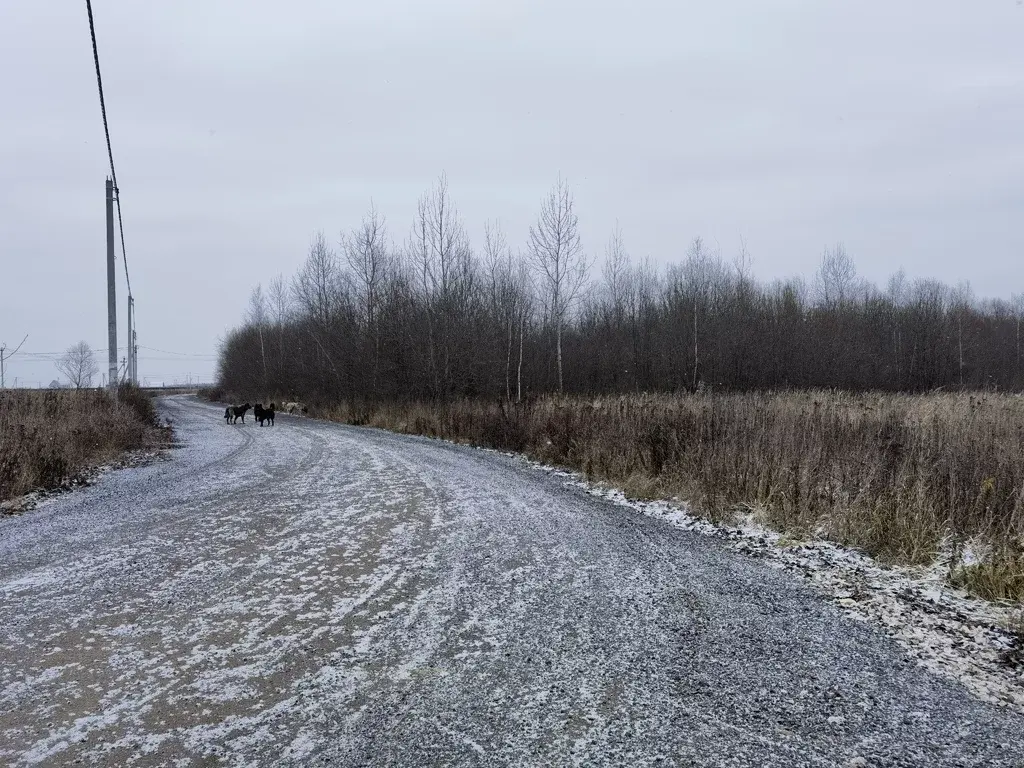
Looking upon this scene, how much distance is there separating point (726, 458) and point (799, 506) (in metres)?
1.55

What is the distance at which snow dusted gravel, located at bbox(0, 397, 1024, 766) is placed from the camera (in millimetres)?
2463

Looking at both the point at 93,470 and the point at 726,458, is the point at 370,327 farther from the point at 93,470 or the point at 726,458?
the point at 726,458

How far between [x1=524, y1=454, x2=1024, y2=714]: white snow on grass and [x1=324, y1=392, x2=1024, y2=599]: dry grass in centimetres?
25

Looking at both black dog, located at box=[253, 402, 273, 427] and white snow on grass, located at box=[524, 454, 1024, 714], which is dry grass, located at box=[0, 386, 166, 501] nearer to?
black dog, located at box=[253, 402, 273, 427]

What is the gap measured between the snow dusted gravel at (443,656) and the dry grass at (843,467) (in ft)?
4.36

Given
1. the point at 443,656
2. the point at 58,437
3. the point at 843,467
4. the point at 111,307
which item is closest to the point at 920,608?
the point at 843,467

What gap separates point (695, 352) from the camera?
32875mm

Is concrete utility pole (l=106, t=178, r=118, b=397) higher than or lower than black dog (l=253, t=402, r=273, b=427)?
higher

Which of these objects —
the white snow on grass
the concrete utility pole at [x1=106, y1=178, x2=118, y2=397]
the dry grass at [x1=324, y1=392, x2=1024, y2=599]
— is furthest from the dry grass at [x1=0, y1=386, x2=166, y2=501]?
the white snow on grass

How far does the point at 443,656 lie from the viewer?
10.7ft

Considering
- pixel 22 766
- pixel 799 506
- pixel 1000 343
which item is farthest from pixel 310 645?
pixel 1000 343

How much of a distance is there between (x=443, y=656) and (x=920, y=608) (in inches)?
130

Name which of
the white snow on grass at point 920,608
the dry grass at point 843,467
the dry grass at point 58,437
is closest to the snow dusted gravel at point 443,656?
the white snow on grass at point 920,608

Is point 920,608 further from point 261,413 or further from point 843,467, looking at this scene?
point 261,413
